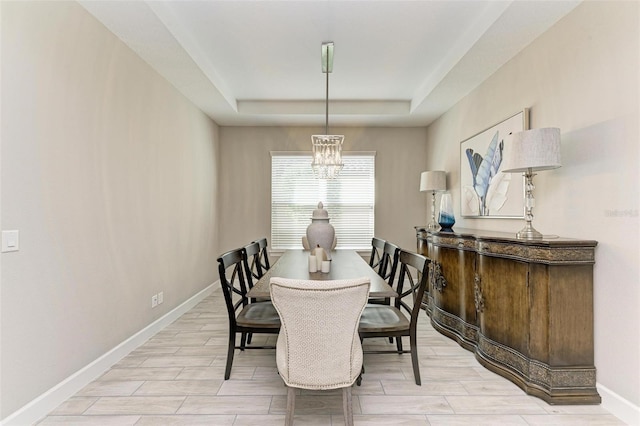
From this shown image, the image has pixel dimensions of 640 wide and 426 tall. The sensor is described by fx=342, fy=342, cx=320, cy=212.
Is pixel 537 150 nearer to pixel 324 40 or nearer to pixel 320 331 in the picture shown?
pixel 320 331

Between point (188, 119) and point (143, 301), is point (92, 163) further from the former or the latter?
point (188, 119)

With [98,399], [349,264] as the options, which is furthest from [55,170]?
[349,264]

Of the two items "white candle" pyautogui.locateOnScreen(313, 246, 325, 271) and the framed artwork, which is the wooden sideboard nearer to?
the framed artwork

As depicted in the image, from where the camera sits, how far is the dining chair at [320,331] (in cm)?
165

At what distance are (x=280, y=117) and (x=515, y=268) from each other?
3.80m

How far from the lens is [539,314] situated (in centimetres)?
Result: 228

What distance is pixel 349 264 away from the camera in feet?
10.2

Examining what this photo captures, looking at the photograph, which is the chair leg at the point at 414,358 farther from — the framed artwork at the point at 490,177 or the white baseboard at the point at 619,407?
the framed artwork at the point at 490,177

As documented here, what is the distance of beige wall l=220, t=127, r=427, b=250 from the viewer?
5.61 m

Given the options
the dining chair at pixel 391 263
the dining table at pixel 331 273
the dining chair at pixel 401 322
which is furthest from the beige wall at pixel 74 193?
the dining chair at pixel 391 263

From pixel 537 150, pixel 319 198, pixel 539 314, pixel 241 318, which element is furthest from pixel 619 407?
pixel 319 198

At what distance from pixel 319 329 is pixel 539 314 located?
1.57 m

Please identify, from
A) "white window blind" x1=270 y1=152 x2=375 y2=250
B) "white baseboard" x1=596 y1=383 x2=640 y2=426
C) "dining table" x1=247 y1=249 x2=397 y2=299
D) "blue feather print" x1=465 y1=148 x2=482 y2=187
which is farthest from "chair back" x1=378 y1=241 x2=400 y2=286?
"white window blind" x1=270 y1=152 x2=375 y2=250

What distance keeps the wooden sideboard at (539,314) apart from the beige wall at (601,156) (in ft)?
0.35
